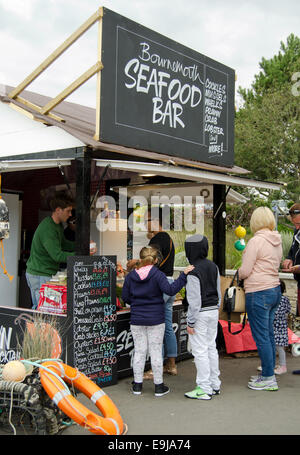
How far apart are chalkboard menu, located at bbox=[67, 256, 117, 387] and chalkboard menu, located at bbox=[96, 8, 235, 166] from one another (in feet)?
4.61

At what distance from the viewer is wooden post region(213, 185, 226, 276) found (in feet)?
24.2

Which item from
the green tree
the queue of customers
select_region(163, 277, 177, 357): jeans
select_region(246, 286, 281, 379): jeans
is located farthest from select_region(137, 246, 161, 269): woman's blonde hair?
the green tree

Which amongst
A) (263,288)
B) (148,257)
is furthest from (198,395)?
(148,257)

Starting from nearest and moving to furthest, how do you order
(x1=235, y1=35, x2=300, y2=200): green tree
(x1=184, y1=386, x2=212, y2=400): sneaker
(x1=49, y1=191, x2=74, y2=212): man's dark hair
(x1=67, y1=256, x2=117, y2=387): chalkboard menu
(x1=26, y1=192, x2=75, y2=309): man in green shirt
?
(x1=184, y1=386, x2=212, y2=400): sneaker, (x1=67, y1=256, x2=117, y2=387): chalkboard menu, (x1=26, y1=192, x2=75, y2=309): man in green shirt, (x1=49, y1=191, x2=74, y2=212): man's dark hair, (x1=235, y1=35, x2=300, y2=200): green tree

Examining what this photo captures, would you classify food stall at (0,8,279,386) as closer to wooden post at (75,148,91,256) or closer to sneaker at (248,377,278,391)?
wooden post at (75,148,91,256)

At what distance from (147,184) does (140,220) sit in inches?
31.8

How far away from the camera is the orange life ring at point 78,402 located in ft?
11.4

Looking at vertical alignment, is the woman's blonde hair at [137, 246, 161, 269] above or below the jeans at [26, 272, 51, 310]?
above

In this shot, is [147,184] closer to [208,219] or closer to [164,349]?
[208,219]

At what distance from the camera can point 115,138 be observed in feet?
16.6

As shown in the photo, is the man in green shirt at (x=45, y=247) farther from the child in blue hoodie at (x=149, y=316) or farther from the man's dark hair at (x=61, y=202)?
the child in blue hoodie at (x=149, y=316)

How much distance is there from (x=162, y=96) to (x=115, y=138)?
1.09 m

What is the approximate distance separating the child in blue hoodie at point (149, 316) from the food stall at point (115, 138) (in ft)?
1.43
